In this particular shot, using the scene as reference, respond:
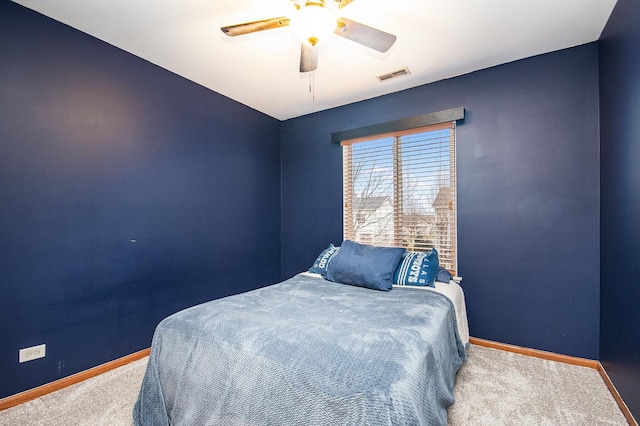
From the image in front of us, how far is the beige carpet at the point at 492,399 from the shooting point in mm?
1754

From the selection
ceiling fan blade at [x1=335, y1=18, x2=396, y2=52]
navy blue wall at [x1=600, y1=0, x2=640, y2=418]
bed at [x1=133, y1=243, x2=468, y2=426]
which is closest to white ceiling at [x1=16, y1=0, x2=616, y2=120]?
ceiling fan blade at [x1=335, y1=18, x2=396, y2=52]

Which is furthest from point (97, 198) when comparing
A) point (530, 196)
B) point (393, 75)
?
point (530, 196)

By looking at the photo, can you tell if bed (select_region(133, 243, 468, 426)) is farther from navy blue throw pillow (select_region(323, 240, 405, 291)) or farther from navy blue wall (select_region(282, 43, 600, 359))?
navy blue wall (select_region(282, 43, 600, 359))

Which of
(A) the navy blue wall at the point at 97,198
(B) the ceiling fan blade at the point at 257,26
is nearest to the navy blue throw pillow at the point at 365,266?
(A) the navy blue wall at the point at 97,198

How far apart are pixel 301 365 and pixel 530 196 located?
2485mm

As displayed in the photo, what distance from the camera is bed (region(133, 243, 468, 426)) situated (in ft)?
3.75

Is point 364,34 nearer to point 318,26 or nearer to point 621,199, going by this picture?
point 318,26

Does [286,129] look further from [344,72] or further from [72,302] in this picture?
[72,302]

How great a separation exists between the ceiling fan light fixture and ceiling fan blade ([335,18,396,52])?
0.32ft

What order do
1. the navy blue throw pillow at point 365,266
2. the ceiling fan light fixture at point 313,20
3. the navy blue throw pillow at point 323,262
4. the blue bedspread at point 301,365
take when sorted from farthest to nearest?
the navy blue throw pillow at point 323,262, the navy blue throw pillow at point 365,266, the ceiling fan light fixture at point 313,20, the blue bedspread at point 301,365

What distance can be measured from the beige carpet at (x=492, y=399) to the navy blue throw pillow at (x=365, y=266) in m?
0.91

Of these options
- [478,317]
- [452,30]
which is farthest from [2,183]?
[478,317]

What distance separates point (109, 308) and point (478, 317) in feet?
10.8

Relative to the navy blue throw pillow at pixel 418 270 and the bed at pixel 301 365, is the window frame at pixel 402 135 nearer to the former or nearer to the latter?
the navy blue throw pillow at pixel 418 270
